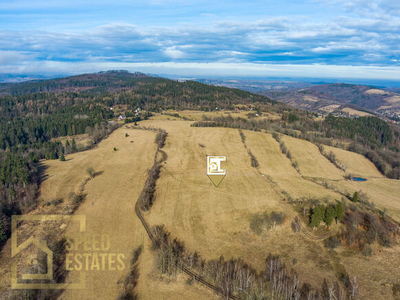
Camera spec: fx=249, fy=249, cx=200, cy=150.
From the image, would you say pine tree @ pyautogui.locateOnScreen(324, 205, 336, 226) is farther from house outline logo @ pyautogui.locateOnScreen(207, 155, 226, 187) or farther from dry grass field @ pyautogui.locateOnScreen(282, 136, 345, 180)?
dry grass field @ pyautogui.locateOnScreen(282, 136, 345, 180)

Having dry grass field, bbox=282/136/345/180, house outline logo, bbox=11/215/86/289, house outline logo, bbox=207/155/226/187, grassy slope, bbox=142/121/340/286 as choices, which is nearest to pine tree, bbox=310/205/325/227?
grassy slope, bbox=142/121/340/286

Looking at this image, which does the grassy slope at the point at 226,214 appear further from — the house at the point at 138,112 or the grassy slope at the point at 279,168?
the house at the point at 138,112

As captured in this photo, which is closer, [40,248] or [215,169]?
[40,248]

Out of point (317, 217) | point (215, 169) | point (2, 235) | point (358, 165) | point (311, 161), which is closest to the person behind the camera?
point (2, 235)

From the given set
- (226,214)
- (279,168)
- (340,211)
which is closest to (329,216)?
(340,211)

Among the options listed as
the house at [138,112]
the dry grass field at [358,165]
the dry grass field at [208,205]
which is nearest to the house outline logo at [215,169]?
the dry grass field at [208,205]

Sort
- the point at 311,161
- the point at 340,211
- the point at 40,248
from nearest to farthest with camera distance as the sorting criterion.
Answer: the point at 40,248
the point at 340,211
the point at 311,161

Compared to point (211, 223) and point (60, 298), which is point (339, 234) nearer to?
point (211, 223)

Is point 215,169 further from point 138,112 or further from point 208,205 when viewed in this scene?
point 138,112
